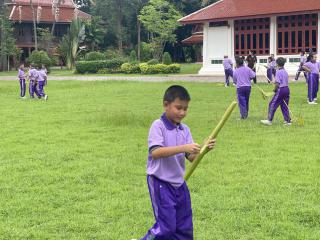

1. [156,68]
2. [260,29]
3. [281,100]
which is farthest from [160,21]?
[281,100]

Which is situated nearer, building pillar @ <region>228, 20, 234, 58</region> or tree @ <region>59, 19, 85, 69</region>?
building pillar @ <region>228, 20, 234, 58</region>

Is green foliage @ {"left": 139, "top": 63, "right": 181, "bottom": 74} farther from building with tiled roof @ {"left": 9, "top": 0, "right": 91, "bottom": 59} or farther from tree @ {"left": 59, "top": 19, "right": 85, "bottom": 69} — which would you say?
building with tiled roof @ {"left": 9, "top": 0, "right": 91, "bottom": 59}

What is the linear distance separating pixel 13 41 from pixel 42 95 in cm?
3071

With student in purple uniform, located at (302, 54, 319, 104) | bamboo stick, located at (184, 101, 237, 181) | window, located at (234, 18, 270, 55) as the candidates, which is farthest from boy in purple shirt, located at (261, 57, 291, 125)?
window, located at (234, 18, 270, 55)

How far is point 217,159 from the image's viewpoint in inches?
366

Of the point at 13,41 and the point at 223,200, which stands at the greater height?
the point at 13,41

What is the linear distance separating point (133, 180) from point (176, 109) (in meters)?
3.76

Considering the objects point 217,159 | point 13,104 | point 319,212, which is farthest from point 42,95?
point 319,212

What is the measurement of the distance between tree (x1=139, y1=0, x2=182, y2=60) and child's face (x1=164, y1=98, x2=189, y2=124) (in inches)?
1907

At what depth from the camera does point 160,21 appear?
2058 inches

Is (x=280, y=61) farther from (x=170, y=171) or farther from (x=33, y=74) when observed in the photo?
(x=33, y=74)

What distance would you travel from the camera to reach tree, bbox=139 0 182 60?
52188 millimetres

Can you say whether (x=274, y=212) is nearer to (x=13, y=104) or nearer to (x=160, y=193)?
(x=160, y=193)

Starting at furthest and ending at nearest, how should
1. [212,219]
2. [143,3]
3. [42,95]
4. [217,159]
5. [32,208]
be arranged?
1. [143,3]
2. [42,95]
3. [217,159]
4. [32,208]
5. [212,219]
